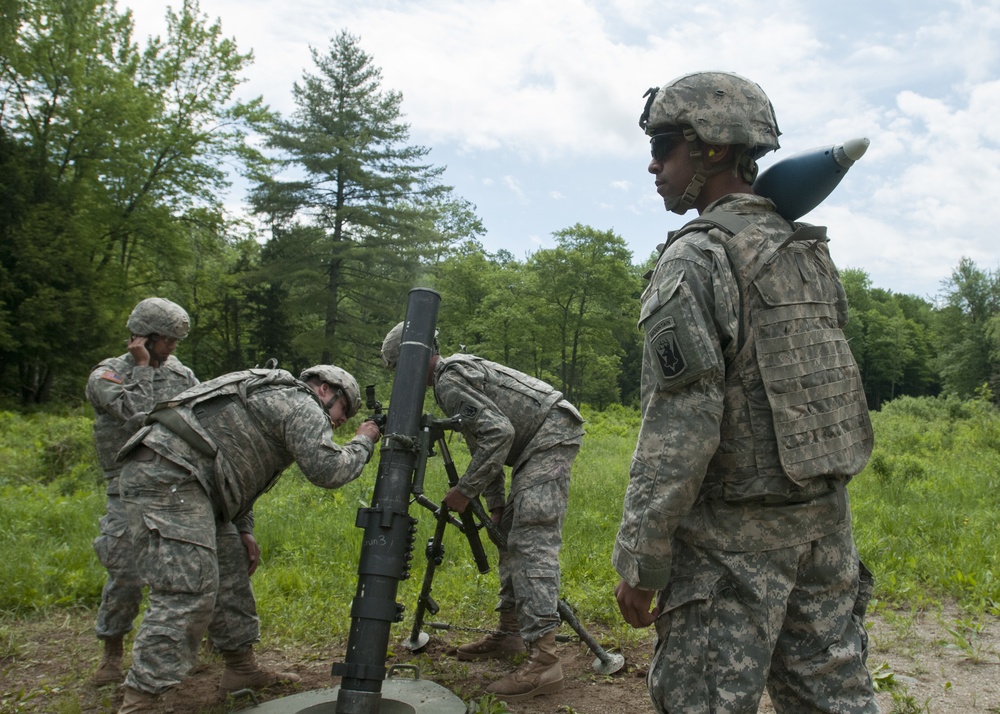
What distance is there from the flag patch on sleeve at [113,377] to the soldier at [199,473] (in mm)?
1084

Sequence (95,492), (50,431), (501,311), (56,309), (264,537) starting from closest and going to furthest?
1. (264,537)
2. (95,492)
3. (50,431)
4. (56,309)
5. (501,311)

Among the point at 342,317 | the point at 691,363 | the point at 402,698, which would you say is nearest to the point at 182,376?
the point at 402,698

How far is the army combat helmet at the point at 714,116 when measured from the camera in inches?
95.6

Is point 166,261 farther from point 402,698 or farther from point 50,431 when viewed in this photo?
point 402,698

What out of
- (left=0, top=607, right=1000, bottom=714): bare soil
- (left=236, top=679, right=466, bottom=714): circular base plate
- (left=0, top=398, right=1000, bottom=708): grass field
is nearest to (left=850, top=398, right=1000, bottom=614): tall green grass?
(left=0, top=398, right=1000, bottom=708): grass field

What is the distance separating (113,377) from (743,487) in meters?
4.04

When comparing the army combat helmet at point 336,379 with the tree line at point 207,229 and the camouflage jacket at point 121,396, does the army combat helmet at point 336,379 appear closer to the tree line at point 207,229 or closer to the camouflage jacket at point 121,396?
the camouflage jacket at point 121,396

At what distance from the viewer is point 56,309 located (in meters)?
21.9

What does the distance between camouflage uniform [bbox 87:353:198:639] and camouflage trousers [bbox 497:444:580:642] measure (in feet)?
7.23

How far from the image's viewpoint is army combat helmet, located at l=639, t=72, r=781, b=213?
243 cm

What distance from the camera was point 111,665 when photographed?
4.59 meters

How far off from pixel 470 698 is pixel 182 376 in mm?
2746

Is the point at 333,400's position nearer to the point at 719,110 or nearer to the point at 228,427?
the point at 228,427

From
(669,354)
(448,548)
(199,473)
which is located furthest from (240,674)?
(669,354)
